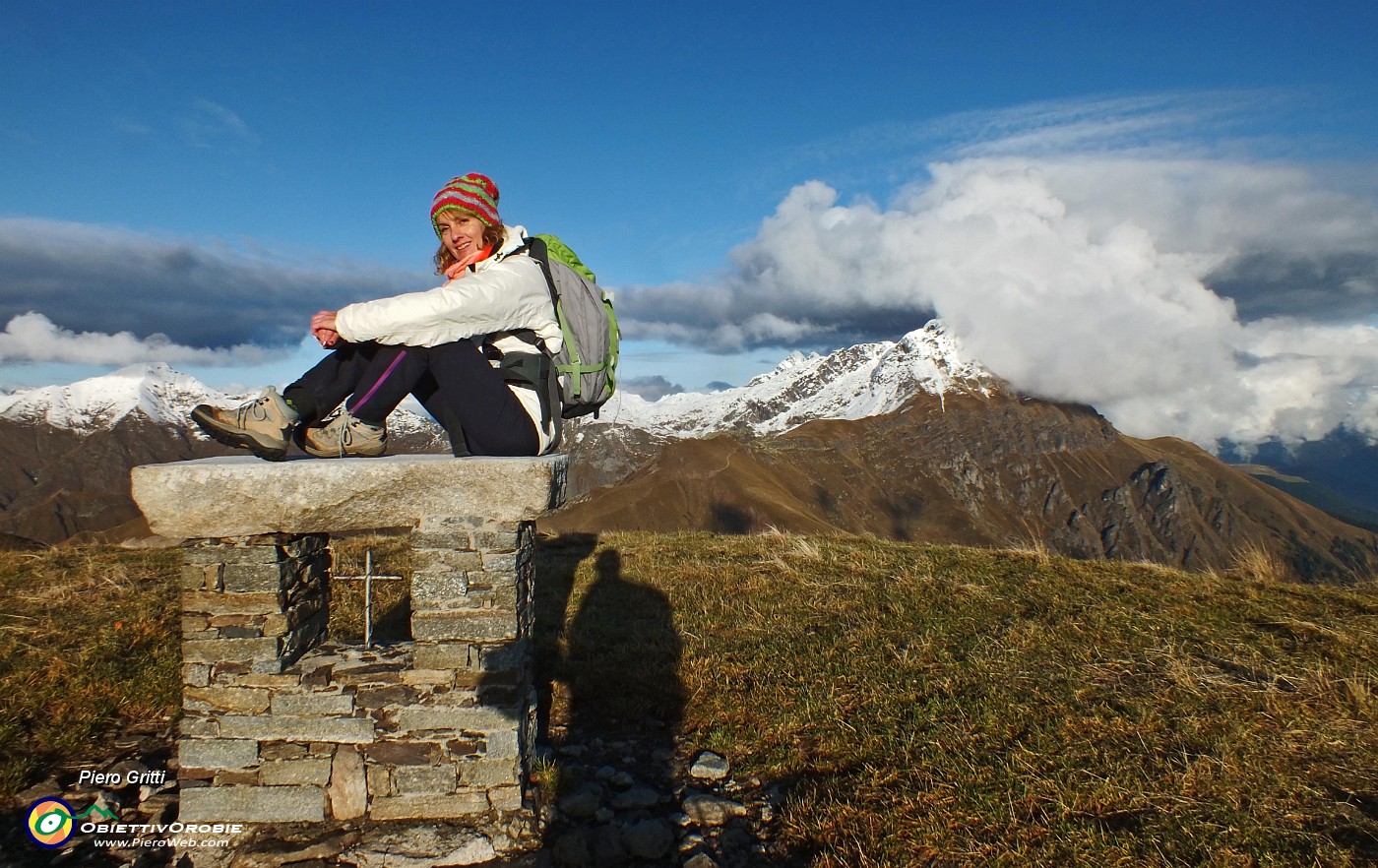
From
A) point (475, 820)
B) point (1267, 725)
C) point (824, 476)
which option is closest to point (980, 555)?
point (1267, 725)

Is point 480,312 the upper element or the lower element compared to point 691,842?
upper

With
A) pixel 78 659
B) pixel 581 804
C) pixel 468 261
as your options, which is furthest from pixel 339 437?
pixel 78 659

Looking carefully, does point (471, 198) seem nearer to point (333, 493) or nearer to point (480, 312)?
point (480, 312)

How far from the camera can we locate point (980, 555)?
10094mm

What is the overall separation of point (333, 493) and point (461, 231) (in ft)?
6.19

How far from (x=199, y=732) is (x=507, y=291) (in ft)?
10.7

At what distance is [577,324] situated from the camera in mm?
4949

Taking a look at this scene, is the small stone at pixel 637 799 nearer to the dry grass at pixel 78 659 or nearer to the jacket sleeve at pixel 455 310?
the jacket sleeve at pixel 455 310

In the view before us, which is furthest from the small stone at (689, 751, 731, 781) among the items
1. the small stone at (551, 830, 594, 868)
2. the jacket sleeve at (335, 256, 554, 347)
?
the jacket sleeve at (335, 256, 554, 347)

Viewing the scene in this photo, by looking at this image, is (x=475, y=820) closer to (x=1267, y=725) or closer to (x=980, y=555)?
(x=1267, y=725)

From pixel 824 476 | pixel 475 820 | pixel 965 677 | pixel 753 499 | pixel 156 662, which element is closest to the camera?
pixel 475 820

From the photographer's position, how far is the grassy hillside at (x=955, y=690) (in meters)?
4.01

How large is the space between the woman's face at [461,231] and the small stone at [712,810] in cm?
384

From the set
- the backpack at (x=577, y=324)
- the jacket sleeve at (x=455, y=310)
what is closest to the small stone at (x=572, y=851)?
the backpack at (x=577, y=324)
